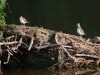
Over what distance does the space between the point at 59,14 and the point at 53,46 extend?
23.2m

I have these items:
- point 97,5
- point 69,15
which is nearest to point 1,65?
point 69,15

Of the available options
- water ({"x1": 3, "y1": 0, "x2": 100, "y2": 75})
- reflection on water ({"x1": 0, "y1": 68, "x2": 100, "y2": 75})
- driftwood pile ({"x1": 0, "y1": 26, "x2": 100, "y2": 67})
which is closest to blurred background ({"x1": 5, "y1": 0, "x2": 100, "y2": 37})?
water ({"x1": 3, "y1": 0, "x2": 100, "y2": 75})

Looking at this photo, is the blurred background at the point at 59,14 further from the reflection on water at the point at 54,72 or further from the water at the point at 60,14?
the reflection on water at the point at 54,72

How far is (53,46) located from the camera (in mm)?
23625

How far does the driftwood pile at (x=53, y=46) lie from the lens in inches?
928

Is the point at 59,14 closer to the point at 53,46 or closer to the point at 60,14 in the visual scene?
the point at 60,14

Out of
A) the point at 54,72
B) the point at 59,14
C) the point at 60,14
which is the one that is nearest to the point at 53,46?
the point at 54,72

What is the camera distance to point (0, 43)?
23.7m

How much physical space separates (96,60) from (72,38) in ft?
4.83

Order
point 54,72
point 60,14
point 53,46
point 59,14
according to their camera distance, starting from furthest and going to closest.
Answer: point 60,14 < point 59,14 < point 53,46 < point 54,72

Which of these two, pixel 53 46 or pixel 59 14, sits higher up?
pixel 59 14

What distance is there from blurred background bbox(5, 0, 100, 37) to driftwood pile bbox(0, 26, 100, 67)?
909 cm

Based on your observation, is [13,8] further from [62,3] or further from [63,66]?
[63,66]

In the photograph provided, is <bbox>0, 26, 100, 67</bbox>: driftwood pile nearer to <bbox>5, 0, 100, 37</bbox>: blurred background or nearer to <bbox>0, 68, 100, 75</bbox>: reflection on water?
<bbox>0, 68, 100, 75</bbox>: reflection on water
